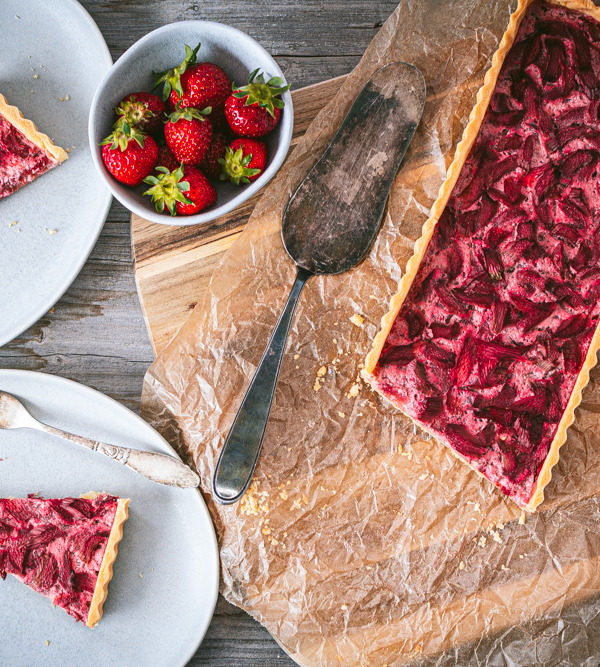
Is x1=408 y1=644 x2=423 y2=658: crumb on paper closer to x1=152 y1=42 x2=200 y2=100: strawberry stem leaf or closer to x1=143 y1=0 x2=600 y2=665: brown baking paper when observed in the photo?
x1=143 y1=0 x2=600 y2=665: brown baking paper

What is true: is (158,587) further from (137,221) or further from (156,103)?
(156,103)

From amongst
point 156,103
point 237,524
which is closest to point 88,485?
point 237,524

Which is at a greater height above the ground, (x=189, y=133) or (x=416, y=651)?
(x=189, y=133)

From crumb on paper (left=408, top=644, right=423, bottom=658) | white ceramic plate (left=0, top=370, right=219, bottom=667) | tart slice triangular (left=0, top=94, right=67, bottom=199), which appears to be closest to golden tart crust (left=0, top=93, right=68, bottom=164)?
tart slice triangular (left=0, top=94, right=67, bottom=199)

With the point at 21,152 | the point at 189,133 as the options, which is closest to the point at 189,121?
the point at 189,133

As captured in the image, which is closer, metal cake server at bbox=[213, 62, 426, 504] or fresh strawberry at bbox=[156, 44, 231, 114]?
fresh strawberry at bbox=[156, 44, 231, 114]

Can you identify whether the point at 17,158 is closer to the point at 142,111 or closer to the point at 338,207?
the point at 142,111
